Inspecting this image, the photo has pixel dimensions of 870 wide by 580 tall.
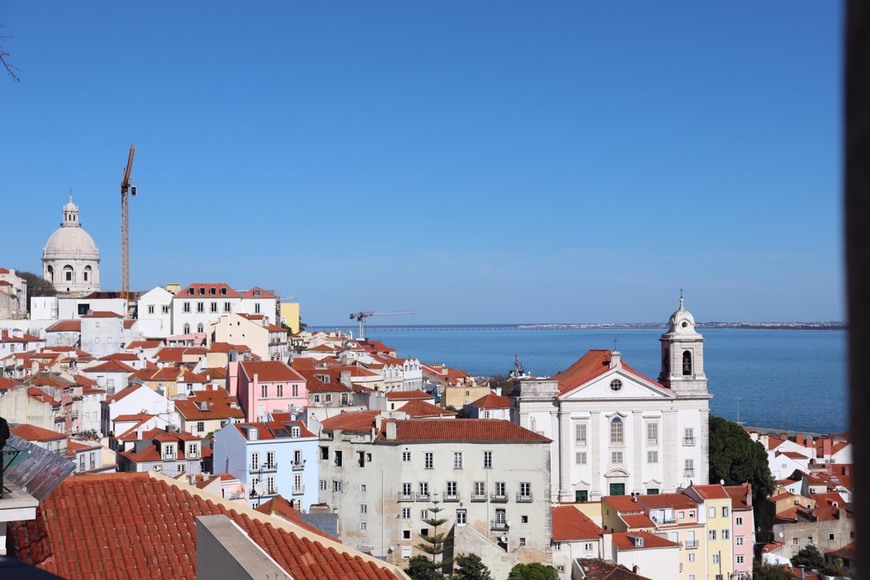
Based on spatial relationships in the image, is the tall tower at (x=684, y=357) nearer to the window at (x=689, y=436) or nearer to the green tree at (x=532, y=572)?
the window at (x=689, y=436)

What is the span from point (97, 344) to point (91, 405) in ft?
54.7

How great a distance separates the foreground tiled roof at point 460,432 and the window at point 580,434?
866 centimetres

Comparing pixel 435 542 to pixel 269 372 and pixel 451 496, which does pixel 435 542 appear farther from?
pixel 269 372

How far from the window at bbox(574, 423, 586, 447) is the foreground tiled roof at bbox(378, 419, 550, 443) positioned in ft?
28.4

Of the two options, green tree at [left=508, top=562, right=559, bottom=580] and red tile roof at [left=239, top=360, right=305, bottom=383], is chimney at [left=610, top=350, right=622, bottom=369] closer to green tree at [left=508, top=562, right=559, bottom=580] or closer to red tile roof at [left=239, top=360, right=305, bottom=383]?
red tile roof at [left=239, top=360, right=305, bottom=383]

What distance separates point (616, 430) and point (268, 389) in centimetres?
1261

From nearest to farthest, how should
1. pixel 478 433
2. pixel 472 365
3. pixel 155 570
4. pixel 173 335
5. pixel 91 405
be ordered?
pixel 155 570, pixel 478 433, pixel 91 405, pixel 173 335, pixel 472 365

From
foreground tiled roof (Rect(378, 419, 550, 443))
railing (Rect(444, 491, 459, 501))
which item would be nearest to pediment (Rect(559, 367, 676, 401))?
foreground tiled roof (Rect(378, 419, 550, 443))

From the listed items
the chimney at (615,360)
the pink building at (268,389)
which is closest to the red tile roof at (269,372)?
the pink building at (268,389)

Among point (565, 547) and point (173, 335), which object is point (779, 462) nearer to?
point (565, 547)

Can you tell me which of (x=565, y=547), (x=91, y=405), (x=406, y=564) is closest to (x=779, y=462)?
(x=565, y=547)

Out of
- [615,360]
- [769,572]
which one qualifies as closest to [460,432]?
[769,572]

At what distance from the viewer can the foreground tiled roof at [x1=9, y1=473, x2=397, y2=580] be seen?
543 centimetres

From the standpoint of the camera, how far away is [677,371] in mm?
36562
